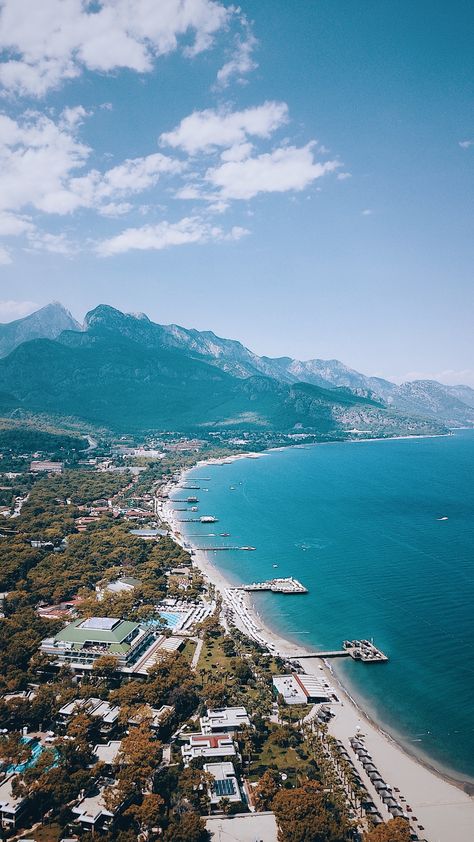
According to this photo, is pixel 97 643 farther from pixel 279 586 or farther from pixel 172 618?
pixel 279 586

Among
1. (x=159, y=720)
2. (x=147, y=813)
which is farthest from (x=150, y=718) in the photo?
(x=147, y=813)

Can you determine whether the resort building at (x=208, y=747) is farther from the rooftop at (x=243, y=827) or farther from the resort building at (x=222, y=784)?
the rooftop at (x=243, y=827)

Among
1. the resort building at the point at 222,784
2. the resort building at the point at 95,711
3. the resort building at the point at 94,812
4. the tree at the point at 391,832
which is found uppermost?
the tree at the point at 391,832

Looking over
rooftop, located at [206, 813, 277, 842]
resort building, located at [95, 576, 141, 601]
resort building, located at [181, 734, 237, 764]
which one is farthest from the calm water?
resort building, located at [95, 576, 141, 601]

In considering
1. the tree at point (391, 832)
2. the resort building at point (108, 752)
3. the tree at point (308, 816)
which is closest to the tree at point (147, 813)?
the resort building at point (108, 752)

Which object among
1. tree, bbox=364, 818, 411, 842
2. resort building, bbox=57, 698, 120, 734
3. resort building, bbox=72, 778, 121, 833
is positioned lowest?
resort building, bbox=72, 778, 121, 833

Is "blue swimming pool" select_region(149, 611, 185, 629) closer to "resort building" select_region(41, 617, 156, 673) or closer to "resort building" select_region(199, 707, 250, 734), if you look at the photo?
"resort building" select_region(41, 617, 156, 673)
